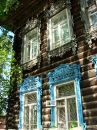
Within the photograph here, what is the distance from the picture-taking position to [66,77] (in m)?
5.53

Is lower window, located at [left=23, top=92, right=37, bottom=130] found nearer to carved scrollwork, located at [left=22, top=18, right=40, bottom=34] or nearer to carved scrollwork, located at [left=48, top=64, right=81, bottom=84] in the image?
carved scrollwork, located at [left=48, top=64, right=81, bottom=84]

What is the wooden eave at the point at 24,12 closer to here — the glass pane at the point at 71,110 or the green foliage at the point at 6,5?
the green foliage at the point at 6,5

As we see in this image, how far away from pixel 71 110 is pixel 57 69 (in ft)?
4.66

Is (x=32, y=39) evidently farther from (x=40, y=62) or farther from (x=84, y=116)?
(x=84, y=116)

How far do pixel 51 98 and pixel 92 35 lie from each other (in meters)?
2.35

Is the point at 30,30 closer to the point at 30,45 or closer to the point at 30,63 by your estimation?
the point at 30,45

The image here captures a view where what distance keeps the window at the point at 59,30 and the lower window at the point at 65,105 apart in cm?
168

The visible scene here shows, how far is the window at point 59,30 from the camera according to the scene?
6.37 metres

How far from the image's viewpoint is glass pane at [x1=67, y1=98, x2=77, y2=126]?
16.7ft

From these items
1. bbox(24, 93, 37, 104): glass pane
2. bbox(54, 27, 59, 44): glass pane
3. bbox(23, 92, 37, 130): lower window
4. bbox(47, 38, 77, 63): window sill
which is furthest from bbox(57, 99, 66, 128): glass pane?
bbox(54, 27, 59, 44): glass pane

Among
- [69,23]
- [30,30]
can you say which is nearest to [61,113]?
[69,23]

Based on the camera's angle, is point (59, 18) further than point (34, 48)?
No

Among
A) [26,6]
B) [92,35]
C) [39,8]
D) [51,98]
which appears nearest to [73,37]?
[92,35]

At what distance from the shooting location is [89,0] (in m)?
5.88
